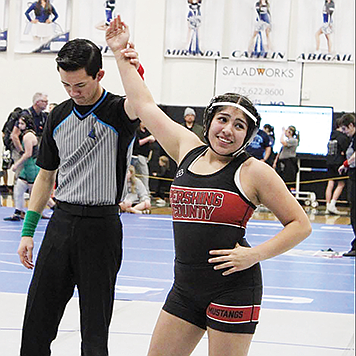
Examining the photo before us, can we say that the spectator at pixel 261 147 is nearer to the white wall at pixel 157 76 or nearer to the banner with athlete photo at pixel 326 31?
the white wall at pixel 157 76

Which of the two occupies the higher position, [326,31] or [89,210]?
[326,31]

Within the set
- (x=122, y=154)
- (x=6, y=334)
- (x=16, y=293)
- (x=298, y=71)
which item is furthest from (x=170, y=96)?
(x=122, y=154)

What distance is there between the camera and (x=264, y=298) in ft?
23.3

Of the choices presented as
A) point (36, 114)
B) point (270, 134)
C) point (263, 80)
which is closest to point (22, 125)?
point (36, 114)

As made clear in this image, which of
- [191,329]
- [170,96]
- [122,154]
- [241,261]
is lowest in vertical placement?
[191,329]

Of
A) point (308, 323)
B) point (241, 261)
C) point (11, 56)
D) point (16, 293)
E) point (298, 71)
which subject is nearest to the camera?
point (241, 261)

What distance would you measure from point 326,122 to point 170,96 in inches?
149

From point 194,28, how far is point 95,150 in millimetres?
14748

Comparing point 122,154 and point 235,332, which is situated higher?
point 122,154

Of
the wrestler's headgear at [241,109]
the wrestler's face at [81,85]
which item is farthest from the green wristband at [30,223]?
the wrestler's headgear at [241,109]

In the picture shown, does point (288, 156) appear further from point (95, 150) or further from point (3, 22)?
point (95, 150)

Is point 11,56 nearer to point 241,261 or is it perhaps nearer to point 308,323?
point 308,323

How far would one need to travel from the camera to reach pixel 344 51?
17297 mm

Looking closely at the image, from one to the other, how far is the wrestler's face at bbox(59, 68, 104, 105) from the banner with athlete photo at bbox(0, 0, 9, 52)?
51.3ft
